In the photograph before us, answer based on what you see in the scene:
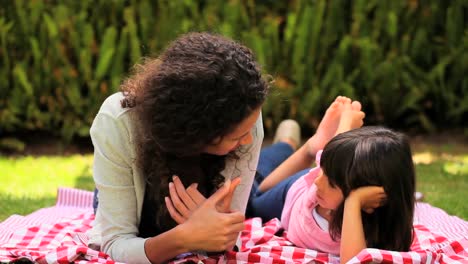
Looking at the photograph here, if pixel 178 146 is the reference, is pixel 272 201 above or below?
below

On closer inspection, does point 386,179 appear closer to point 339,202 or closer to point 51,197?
point 339,202

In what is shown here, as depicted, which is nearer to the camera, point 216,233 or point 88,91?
point 216,233

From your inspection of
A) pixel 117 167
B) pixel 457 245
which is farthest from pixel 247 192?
Result: pixel 457 245

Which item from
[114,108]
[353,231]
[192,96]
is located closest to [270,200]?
[353,231]

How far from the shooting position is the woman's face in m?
3.02

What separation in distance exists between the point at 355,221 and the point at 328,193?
8.6 inches

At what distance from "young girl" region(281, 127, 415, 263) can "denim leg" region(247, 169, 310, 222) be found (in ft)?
2.51

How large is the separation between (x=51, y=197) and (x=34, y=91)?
6.03 feet

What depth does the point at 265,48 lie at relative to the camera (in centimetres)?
691

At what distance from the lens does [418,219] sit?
14.6ft

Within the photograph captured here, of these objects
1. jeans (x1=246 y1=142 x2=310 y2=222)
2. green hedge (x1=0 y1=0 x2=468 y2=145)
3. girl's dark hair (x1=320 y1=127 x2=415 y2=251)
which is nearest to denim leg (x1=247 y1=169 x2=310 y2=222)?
jeans (x1=246 y1=142 x2=310 y2=222)

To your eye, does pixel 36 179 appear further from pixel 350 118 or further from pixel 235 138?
pixel 235 138

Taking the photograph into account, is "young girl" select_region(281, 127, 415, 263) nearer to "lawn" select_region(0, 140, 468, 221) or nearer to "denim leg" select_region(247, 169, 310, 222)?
"denim leg" select_region(247, 169, 310, 222)

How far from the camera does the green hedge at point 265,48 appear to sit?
688cm
